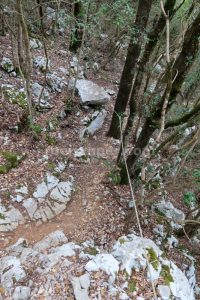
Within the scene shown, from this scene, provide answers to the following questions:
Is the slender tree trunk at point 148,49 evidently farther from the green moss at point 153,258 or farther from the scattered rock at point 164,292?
the scattered rock at point 164,292

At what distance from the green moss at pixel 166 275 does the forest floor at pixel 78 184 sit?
1578 millimetres

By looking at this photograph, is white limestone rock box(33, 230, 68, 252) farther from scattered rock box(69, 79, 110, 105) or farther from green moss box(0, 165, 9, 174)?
scattered rock box(69, 79, 110, 105)

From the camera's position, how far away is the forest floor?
6.82 meters

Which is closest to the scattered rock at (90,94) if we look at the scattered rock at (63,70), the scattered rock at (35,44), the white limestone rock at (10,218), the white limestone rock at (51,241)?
the scattered rock at (63,70)

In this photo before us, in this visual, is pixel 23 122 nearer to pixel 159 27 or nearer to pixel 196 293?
pixel 159 27

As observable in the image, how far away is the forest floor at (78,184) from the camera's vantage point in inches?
268

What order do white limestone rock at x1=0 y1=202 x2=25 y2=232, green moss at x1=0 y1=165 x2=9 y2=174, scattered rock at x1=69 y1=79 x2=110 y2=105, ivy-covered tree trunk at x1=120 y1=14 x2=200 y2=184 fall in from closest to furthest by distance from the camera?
ivy-covered tree trunk at x1=120 y1=14 x2=200 y2=184 < white limestone rock at x1=0 y1=202 x2=25 y2=232 < green moss at x1=0 y1=165 x2=9 y2=174 < scattered rock at x1=69 y1=79 x2=110 y2=105

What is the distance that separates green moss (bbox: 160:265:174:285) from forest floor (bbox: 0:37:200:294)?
1.58m

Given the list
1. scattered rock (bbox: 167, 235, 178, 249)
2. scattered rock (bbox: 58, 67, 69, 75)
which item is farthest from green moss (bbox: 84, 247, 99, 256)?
scattered rock (bbox: 58, 67, 69, 75)

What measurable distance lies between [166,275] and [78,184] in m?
3.71

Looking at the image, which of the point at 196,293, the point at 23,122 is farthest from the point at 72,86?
the point at 196,293

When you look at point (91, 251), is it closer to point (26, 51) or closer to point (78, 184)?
point (78, 184)

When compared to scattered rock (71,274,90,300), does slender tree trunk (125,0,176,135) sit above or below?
above

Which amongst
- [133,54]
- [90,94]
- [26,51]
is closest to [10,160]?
[26,51]
